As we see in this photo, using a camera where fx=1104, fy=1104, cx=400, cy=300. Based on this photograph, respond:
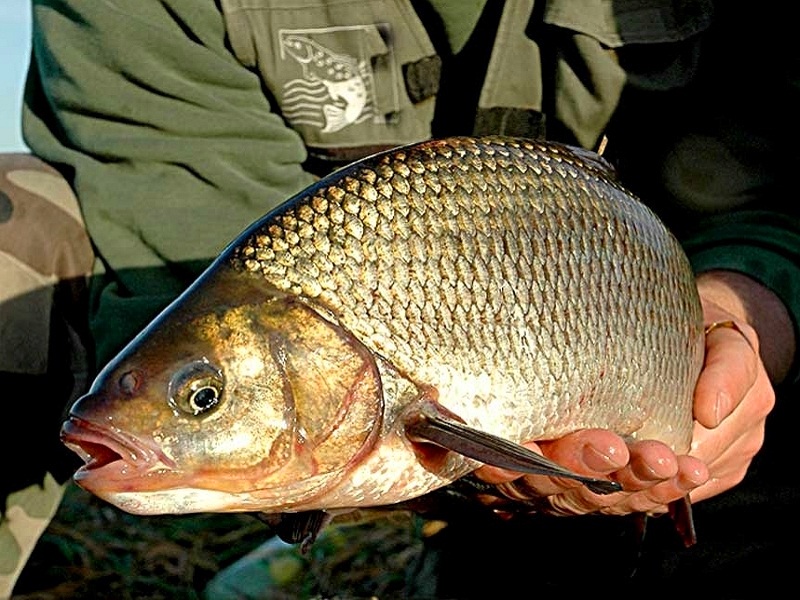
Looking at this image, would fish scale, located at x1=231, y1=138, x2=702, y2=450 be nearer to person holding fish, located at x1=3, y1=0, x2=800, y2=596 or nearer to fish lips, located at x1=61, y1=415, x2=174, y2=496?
fish lips, located at x1=61, y1=415, x2=174, y2=496

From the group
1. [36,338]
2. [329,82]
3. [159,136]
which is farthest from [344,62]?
[36,338]

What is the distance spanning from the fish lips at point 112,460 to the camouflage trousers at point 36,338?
102 cm

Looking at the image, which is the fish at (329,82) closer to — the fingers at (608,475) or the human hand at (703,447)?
the human hand at (703,447)

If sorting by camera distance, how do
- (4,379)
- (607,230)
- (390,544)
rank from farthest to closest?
(390,544) → (4,379) → (607,230)

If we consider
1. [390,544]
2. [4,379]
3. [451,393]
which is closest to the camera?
[451,393]

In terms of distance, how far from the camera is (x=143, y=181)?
7.79 feet

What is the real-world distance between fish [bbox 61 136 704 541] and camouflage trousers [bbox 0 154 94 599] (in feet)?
2.96

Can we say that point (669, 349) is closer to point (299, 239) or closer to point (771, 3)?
point (299, 239)

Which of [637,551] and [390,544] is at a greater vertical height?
[637,551]

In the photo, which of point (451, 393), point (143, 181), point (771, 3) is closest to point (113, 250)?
point (143, 181)

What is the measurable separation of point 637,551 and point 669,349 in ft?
1.60

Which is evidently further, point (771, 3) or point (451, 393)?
point (771, 3)

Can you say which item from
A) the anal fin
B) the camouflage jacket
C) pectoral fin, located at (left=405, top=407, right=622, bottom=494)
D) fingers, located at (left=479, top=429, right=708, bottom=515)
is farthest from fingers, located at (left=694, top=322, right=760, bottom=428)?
the anal fin

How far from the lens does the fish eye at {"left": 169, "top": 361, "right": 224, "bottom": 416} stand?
1.34m
